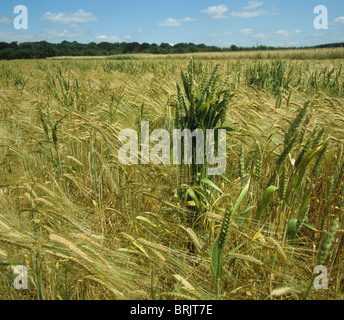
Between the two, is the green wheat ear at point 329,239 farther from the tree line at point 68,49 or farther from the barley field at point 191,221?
the tree line at point 68,49

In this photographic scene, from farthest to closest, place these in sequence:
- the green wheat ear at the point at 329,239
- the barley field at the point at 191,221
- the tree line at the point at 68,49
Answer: the tree line at the point at 68,49 → the barley field at the point at 191,221 → the green wheat ear at the point at 329,239

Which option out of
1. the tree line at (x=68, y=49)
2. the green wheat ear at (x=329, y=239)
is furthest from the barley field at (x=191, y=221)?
the tree line at (x=68, y=49)

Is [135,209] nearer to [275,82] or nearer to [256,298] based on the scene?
[256,298]

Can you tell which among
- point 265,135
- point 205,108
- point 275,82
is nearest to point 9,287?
point 205,108

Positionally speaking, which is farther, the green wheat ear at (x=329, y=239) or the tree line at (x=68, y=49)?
the tree line at (x=68, y=49)

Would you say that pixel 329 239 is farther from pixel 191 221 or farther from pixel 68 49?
pixel 68 49

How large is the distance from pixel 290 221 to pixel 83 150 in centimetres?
153

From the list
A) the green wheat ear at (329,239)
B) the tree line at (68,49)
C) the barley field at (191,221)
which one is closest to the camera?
the green wheat ear at (329,239)

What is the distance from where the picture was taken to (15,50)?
1289 inches

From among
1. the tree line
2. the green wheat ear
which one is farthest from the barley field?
the tree line

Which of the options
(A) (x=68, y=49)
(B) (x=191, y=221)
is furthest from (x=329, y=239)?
(A) (x=68, y=49)

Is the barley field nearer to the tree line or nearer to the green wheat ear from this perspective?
the green wheat ear

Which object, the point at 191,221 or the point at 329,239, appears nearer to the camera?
the point at 329,239

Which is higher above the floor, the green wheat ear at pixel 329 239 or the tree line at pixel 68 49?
the tree line at pixel 68 49
